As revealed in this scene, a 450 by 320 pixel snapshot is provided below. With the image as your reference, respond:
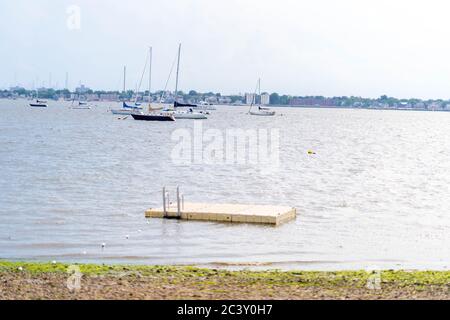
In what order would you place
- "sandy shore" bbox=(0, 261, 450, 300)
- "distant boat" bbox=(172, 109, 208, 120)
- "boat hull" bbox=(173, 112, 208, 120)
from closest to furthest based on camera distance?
"sandy shore" bbox=(0, 261, 450, 300), "distant boat" bbox=(172, 109, 208, 120), "boat hull" bbox=(173, 112, 208, 120)

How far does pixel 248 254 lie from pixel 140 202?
1544cm

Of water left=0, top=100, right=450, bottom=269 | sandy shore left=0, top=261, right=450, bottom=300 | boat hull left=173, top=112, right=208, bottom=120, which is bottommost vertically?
boat hull left=173, top=112, right=208, bottom=120

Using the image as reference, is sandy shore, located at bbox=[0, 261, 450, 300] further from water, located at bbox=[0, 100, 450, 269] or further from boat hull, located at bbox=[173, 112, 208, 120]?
boat hull, located at bbox=[173, 112, 208, 120]

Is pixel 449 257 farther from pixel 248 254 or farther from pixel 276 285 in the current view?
pixel 276 285

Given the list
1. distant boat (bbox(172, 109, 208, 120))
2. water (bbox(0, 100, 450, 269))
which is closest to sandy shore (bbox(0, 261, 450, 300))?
water (bbox(0, 100, 450, 269))

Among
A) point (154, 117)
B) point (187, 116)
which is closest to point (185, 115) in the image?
point (187, 116)

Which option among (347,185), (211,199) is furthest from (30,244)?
(347,185)

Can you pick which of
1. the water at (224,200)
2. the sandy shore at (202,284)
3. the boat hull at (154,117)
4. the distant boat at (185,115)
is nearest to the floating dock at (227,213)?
the water at (224,200)

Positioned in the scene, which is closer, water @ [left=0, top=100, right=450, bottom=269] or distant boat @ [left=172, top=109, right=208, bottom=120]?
water @ [left=0, top=100, right=450, bottom=269]

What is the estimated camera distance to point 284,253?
27.4 m

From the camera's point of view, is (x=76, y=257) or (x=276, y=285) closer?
(x=276, y=285)

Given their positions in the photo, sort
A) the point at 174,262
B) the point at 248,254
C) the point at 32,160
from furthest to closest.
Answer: the point at 32,160 < the point at 248,254 < the point at 174,262

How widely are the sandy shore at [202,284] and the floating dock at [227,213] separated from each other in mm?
12229

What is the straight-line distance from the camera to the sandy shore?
1602 cm
